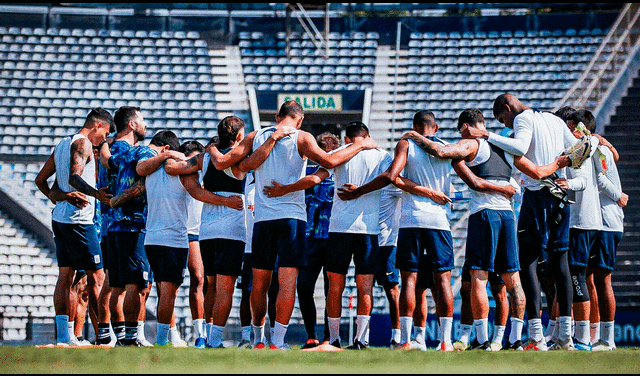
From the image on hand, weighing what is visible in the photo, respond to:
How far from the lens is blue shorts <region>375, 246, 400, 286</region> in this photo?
891cm

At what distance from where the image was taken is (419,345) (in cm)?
783

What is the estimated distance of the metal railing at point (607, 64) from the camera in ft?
63.3

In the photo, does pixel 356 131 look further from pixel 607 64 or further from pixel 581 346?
pixel 607 64

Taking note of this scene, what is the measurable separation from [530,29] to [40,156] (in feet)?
41.2

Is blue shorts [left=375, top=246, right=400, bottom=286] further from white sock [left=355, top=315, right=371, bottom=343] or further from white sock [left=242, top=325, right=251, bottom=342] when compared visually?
white sock [left=242, top=325, right=251, bottom=342]

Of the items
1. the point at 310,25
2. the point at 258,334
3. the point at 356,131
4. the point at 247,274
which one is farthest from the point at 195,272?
the point at 310,25

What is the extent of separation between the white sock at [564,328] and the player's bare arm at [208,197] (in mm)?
3108

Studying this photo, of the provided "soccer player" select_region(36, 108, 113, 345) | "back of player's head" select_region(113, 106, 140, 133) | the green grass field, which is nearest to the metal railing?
"back of player's head" select_region(113, 106, 140, 133)

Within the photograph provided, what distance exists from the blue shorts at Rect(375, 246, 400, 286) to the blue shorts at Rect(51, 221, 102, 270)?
9.49ft

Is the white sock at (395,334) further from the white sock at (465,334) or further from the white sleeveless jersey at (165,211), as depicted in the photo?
the white sleeveless jersey at (165,211)

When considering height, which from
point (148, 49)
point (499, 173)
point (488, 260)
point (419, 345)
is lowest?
point (419, 345)

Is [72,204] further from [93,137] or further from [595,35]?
[595,35]

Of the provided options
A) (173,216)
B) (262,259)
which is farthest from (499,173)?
(173,216)

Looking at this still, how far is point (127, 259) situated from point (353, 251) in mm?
2087
